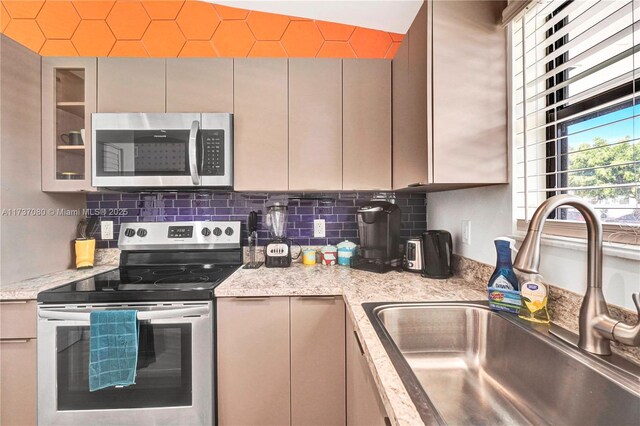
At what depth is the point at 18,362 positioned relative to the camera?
1.37 m

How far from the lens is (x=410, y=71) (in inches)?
53.8

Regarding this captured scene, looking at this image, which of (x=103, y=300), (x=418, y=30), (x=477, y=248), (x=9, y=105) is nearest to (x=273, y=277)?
(x=103, y=300)

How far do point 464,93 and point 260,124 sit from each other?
1.08 metres

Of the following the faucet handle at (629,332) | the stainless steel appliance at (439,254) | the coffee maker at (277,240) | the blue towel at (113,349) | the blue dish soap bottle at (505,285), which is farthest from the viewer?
the coffee maker at (277,240)

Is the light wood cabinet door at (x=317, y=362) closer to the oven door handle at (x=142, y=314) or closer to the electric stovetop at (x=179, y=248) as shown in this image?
the oven door handle at (x=142, y=314)

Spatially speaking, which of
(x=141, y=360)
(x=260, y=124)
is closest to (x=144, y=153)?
(x=260, y=124)

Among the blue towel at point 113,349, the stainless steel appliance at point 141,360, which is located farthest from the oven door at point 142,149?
the blue towel at point 113,349

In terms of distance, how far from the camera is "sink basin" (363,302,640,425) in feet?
2.16

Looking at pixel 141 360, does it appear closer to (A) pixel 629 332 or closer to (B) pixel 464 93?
(A) pixel 629 332

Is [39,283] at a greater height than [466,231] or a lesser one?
lesser

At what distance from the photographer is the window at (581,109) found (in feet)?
2.53

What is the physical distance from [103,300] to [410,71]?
5.86ft

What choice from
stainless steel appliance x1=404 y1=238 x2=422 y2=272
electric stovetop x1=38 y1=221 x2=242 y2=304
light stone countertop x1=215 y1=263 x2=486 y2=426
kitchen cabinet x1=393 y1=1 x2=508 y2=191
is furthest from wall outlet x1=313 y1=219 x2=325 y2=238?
kitchen cabinet x1=393 y1=1 x2=508 y2=191

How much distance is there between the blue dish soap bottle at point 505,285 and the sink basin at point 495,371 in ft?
0.12
